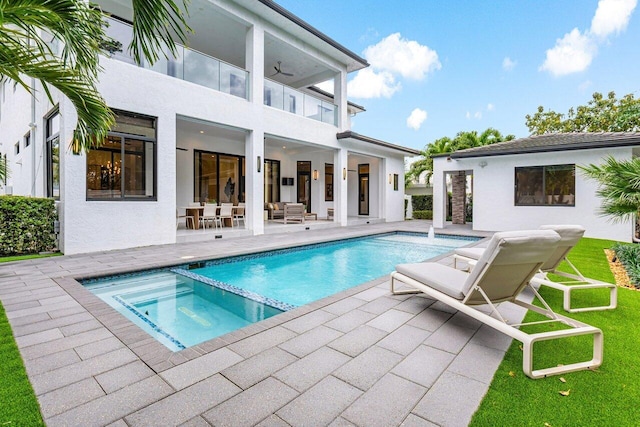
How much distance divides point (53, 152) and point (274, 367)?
399 inches

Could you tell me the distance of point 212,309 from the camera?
192 inches

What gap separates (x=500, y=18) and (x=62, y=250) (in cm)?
2726

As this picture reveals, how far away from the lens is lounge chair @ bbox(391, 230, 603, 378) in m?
2.67

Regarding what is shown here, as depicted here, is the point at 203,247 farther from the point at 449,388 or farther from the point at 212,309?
the point at 449,388

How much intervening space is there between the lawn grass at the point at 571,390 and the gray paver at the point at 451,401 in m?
0.06

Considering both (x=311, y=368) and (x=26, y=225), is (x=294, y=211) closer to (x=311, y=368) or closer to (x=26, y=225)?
(x=26, y=225)

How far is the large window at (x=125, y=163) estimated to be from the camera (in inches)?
329

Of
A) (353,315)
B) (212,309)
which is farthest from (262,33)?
(353,315)

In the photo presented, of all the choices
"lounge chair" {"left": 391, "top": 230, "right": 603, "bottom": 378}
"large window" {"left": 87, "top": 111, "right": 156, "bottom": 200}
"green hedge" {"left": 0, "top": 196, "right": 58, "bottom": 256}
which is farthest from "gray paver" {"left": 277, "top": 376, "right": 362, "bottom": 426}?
"green hedge" {"left": 0, "top": 196, "right": 58, "bottom": 256}

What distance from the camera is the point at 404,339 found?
3238mm

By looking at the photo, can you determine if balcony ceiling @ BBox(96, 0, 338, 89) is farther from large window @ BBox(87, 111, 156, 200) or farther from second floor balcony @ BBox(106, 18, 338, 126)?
large window @ BBox(87, 111, 156, 200)

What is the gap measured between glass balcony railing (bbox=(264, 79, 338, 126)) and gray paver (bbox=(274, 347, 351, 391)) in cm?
1103

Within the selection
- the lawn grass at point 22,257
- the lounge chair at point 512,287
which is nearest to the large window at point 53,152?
the lawn grass at point 22,257

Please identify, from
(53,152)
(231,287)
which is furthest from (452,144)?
(53,152)
